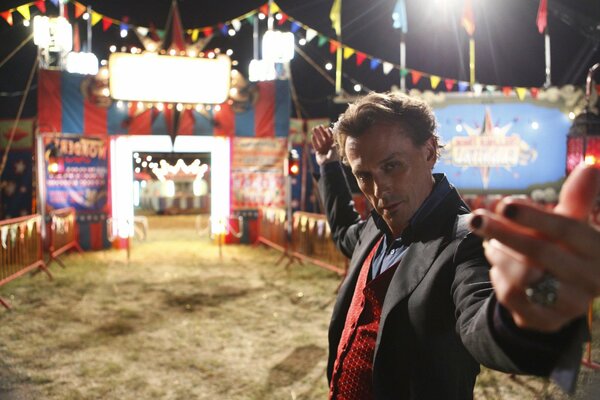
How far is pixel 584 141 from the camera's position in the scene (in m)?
11.8

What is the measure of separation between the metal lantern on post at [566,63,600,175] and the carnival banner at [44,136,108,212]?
12.7 meters

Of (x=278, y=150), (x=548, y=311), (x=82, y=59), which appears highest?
(x=82, y=59)

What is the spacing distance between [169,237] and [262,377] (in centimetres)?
1039

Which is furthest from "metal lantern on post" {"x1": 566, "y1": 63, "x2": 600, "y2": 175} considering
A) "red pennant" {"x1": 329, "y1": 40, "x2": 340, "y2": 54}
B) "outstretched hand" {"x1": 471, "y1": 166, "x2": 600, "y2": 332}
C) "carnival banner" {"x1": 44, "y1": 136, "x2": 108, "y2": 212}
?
"outstretched hand" {"x1": 471, "y1": 166, "x2": 600, "y2": 332}

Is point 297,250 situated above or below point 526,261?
below

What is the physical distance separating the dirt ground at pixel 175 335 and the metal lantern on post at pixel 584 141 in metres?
8.33

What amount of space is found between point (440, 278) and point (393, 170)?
1.45 feet

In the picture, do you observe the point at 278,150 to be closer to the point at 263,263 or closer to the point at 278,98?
the point at 278,98

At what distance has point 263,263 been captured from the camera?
10305 mm

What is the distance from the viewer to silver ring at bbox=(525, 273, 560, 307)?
0.76 meters

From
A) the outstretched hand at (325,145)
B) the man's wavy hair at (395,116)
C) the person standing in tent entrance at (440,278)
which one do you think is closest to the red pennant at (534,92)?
the outstretched hand at (325,145)

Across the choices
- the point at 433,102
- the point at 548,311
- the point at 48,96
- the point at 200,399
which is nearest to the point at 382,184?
the point at 548,311

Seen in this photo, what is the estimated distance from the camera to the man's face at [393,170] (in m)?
1.64

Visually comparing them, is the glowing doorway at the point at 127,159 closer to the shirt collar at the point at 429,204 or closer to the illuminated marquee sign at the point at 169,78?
the illuminated marquee sign at the point at 169,78
